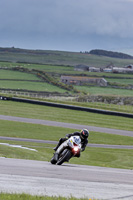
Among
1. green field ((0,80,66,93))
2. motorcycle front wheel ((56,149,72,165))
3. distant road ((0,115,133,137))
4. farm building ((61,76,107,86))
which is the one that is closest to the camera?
motorcycle front wheel ((56,149,72,165))

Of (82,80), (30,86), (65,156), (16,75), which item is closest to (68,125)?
(65,156)

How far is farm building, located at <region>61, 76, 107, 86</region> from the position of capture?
13875cm

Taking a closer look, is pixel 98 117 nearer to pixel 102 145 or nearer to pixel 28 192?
pixel 102 145

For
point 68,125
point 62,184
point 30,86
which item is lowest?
point 68,125

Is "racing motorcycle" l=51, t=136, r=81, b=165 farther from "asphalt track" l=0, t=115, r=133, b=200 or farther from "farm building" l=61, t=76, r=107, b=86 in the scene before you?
"farm building" l=61, t=76, r=107, b=86

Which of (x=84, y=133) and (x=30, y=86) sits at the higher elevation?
(x=84, y=133)

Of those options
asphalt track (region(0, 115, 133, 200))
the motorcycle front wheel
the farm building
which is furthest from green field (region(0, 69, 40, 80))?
asphalt track (region(0, 115, 133, 200))

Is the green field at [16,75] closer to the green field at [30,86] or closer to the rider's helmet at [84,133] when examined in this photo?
the green field at [30,86]

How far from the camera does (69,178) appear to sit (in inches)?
459

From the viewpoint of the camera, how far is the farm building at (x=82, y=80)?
139 meters

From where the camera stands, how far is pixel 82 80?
14225cm

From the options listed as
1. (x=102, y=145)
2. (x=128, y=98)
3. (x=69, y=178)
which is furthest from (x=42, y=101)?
(x=69, y=178)

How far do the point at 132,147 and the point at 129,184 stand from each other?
3082 cm

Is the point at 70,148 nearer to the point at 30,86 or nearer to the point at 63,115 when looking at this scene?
the point at 63,115
